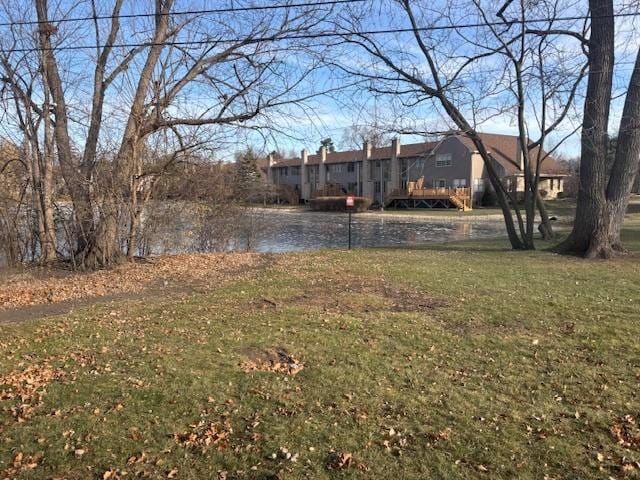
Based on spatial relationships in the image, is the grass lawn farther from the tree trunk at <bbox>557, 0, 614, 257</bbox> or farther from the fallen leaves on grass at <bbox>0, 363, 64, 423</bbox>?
the tree trunk at <bbox>557, 0, 614, 257</bbox>

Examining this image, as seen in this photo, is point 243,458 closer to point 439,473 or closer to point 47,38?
point 439,473

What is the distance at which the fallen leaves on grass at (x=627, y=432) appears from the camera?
371 cm

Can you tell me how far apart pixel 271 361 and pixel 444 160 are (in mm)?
56904

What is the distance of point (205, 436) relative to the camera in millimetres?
3781

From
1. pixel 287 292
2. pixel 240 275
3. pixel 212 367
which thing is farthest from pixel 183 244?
pixel 212 367

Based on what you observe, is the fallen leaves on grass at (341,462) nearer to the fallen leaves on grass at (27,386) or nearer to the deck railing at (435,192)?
the fallen leaves on grass at (27,386)

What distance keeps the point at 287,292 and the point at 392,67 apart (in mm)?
9230

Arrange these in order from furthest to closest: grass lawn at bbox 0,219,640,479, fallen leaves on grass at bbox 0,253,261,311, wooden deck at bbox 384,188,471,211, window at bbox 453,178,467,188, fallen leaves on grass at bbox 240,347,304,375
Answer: window at bbox 453,178,467,188 < wooden deck at bbox 384,188,471,211 < fallen leaves on grass at bbox 0,253,261,311 < fallen leaves on grass at bbox 240,347,304,375 < grass lawn at bbox 0,219,640,479

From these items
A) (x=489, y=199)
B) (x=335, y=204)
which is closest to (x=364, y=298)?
(x=335, y=204)

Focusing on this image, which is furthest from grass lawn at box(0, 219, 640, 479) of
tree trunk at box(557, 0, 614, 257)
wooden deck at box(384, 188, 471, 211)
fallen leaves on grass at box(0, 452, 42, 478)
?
wooden deck at box(384, 188, 471, 211)

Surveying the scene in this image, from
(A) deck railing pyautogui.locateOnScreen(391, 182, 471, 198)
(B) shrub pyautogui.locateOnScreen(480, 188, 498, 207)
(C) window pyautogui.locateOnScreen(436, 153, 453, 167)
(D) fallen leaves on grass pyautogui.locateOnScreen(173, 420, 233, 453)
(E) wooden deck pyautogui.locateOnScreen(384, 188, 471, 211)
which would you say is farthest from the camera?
(C) window pyautogui.locateOnScreen(436, 153, 453, 167)

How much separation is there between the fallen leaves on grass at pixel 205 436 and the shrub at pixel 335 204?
50.5m

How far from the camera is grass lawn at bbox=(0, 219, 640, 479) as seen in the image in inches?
137

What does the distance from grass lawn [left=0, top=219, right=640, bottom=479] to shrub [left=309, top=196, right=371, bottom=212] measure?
46269 millimetres
